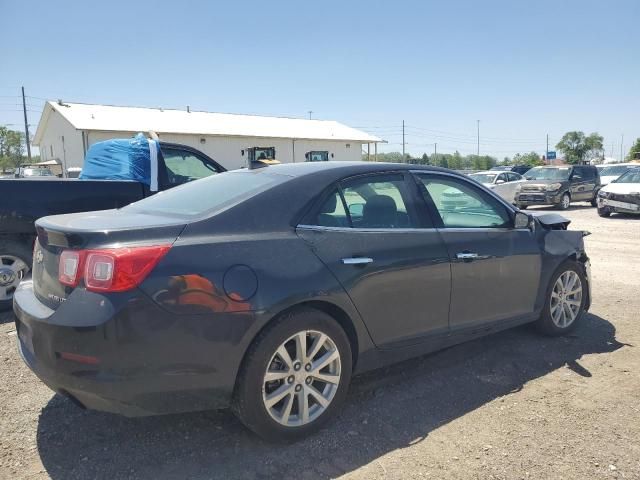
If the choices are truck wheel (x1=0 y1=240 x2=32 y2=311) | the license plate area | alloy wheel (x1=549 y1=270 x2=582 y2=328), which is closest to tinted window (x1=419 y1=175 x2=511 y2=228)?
alloy wheel (x1=549 y1=270 x2=582 y2=328)

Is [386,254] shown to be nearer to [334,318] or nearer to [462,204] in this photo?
[334,318]

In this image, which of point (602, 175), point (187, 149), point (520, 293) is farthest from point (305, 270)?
point (602, 175)

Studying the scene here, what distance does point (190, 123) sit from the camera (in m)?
34.0

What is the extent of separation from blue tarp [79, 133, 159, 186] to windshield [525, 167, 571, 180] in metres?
17.1

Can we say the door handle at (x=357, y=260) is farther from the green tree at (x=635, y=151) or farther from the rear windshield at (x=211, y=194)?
the green tree at (x=635, y=151)

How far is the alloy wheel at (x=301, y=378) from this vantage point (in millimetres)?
2971

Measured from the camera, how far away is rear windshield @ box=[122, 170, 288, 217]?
3.18 m

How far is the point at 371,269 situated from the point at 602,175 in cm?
2676

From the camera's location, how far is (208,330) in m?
2.69

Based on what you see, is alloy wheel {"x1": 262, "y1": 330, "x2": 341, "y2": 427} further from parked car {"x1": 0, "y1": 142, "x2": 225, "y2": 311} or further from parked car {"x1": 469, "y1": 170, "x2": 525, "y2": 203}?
parked car {"x1": 469, "y1": 170, "x2": 525, "y2": 203}

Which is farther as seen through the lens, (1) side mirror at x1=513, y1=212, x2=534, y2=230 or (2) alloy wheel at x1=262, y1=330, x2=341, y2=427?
(1) side mirror at x1=513, y1=212, x2=534, y2=230

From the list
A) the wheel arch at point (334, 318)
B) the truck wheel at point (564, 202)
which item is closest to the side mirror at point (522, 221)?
the wheel arch at point (334, 318)

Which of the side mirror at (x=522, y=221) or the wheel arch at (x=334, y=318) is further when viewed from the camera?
the side mirror at (x=522, y=221)

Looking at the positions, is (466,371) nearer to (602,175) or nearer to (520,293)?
(520,293)
